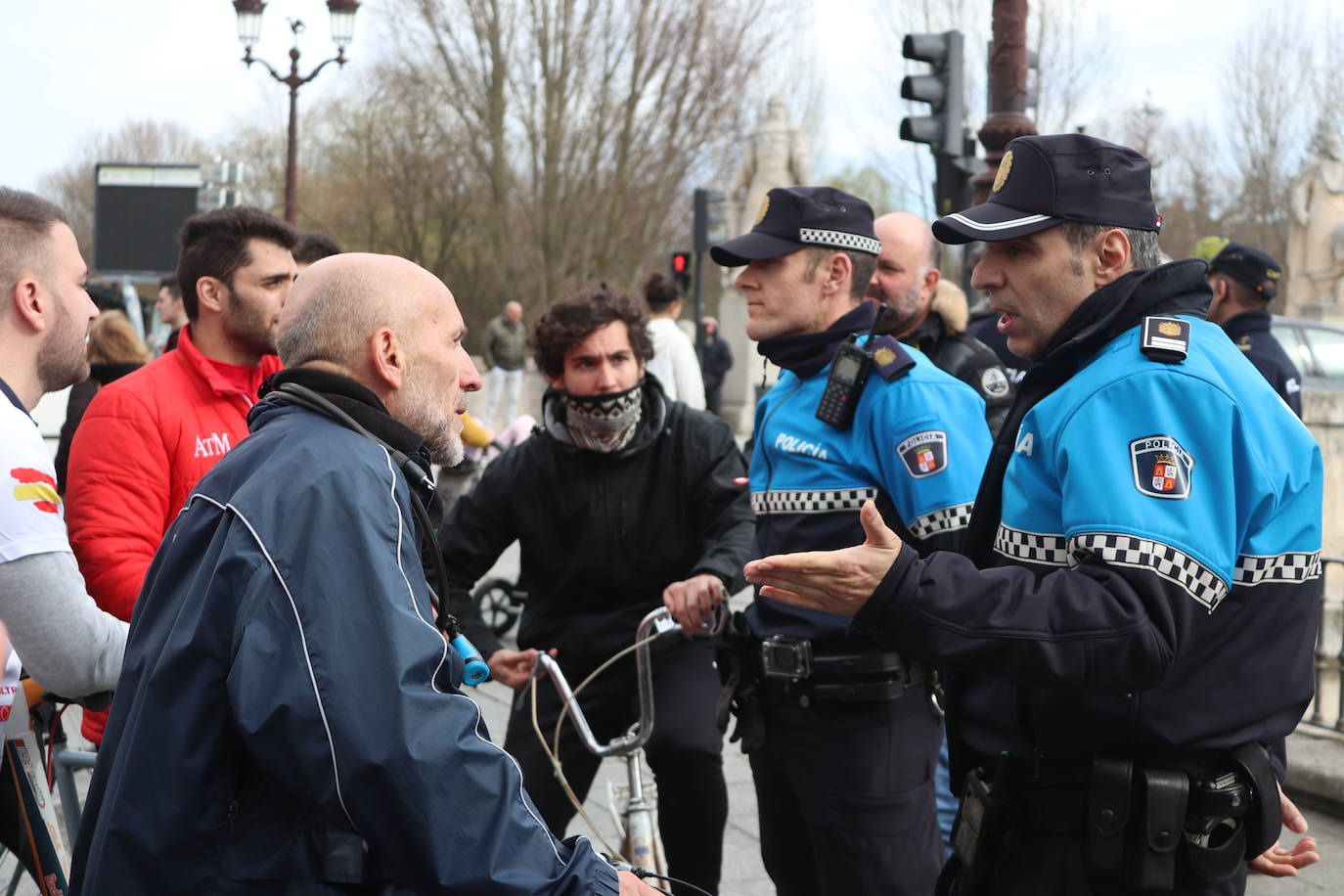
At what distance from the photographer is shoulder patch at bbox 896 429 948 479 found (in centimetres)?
337

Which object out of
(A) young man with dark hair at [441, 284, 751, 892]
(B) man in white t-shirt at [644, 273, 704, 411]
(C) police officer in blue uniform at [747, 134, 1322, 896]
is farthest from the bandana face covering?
(B) man in white t-shirt at [644, 273, 704, 411]

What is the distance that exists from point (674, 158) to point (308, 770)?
3206 centimetres

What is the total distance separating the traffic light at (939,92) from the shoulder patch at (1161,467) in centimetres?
758

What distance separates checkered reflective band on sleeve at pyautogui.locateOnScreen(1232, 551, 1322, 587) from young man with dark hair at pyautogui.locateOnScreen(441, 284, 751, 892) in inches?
74.5

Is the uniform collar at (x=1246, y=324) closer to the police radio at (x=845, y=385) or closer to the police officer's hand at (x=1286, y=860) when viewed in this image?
the police radio at (x=845, y=385)

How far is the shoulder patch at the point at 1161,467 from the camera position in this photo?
7.23 feet

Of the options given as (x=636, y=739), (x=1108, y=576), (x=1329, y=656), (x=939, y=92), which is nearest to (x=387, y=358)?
(x=1108, y=576)

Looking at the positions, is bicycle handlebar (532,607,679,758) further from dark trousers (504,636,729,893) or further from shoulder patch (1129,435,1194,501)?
shoulder patch (1129,435,1194,501)

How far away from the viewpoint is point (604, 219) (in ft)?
109

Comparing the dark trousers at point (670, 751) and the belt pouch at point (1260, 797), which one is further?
the dark trousers at point (670, 751)

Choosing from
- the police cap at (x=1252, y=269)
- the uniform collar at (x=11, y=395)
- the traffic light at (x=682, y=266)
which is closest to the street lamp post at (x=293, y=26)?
the traffic light at (x=682, y=266)

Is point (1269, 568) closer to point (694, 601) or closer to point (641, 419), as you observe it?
point (694, 601)

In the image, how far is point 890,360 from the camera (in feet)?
11.4

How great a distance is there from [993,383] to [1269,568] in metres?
2.29
